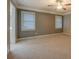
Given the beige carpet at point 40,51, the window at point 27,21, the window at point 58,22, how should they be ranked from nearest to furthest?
the beige carpet at point 40,51
the window at point 27,21
the window at point 58,22

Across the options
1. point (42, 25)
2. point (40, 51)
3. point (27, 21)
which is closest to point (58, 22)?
point (42, 25)

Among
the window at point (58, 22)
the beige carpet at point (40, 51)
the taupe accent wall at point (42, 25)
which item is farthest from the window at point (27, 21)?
the window at point (58, 22)

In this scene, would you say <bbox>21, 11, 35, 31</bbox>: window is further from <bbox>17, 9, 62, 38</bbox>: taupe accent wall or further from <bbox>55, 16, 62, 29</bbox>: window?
<bbox>55, 16, 62, 29</bbox>: window

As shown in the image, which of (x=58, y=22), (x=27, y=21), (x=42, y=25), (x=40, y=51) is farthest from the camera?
(x=58, y=22)

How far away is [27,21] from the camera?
9336 millimetres

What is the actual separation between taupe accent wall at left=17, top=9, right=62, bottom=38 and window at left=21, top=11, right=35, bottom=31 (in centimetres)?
28

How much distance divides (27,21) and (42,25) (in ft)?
6.59

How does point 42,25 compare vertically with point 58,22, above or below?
below

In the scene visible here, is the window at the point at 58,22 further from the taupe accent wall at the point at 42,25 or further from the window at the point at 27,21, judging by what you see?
the window at the point at 27,21

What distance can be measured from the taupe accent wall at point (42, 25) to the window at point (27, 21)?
276 mm

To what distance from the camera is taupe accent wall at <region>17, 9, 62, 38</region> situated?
913cm

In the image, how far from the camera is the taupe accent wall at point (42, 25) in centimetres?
913

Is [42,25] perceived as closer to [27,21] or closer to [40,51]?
[27,21]
